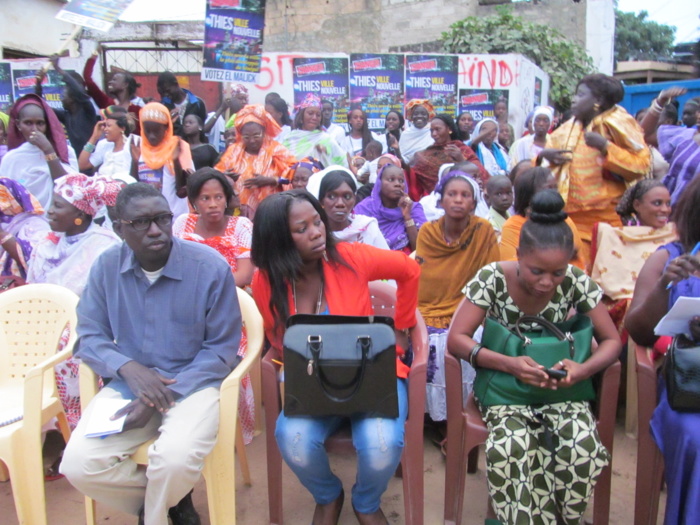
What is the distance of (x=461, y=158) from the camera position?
5.75 m

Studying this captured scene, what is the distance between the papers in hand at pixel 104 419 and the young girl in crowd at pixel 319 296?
24.9 inches

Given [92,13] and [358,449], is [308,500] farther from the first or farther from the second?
[92,13]

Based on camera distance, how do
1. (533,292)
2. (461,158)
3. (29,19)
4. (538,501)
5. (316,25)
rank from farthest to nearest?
(316,25)
(29,19)
(461,158)
(533,292)
(538,501)

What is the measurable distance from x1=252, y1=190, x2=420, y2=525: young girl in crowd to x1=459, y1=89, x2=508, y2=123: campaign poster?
8555mm

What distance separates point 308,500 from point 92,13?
4.36 metres

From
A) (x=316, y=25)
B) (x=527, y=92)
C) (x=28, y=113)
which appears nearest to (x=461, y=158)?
(x=28, y=113)

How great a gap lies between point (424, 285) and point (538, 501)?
4.74 feet

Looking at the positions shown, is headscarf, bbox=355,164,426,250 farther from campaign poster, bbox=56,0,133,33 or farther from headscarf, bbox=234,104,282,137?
campaign poster, bbox=56,0,133,33

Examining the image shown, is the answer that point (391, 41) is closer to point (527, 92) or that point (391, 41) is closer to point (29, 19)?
point (527, 92)

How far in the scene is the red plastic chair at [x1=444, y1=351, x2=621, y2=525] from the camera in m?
2.46

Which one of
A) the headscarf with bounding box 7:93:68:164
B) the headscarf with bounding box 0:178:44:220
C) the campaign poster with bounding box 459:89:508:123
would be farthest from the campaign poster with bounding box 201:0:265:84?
the campaign poster with bounding box 459:89:508:123

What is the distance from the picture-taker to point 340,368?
2250 mm

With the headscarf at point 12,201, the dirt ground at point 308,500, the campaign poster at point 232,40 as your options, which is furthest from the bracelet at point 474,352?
the campaign poster at point 232,40

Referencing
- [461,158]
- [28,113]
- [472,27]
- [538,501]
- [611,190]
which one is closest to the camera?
[538,501]
